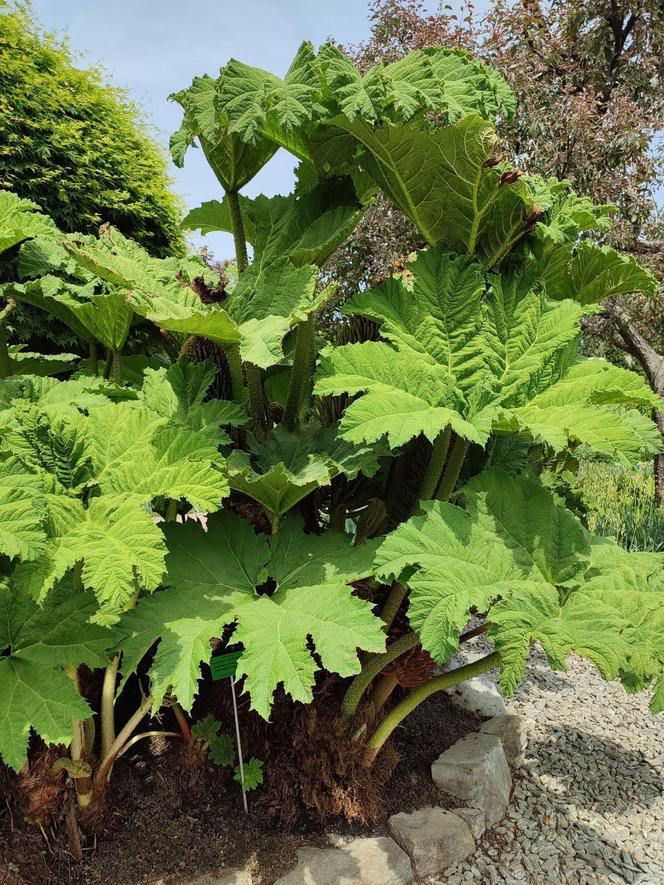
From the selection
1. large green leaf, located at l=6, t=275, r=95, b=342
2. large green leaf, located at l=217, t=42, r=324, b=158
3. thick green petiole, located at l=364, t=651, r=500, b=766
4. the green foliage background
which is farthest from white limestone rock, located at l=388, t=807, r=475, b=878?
the green foliage background

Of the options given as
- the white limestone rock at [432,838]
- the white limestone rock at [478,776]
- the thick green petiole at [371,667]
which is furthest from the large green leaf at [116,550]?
the white limestone rock at [478,776]

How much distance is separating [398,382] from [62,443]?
80 centimetres

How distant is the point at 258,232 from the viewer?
6.23 ft

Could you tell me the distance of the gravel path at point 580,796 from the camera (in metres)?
1.94

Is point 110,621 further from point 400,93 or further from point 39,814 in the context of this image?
point 400,93

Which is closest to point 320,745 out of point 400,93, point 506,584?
point 506,584

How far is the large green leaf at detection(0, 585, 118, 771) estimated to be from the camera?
137cm

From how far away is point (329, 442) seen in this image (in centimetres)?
173

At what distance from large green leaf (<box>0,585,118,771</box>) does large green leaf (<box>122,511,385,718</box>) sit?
0.31ft

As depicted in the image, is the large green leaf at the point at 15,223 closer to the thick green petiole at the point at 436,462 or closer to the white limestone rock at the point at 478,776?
the thick green petiole at the point at 436,462

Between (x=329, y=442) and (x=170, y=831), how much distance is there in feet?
3.87

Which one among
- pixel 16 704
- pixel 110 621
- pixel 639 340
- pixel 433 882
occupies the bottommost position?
pixel 433 882

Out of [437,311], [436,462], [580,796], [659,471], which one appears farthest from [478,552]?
[659,471]

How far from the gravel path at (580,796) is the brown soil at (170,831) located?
271mm
